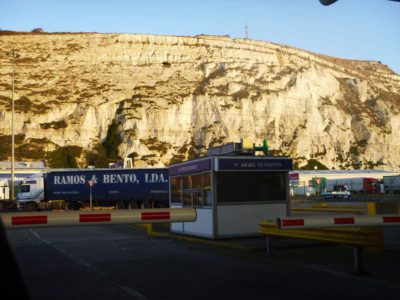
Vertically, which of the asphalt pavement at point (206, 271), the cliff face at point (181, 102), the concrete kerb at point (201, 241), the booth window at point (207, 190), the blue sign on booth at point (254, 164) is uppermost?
the cliff face at point (181, 102)

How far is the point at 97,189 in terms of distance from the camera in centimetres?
4759

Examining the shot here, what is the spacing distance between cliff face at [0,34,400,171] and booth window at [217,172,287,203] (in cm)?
7472

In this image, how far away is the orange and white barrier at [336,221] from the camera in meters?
9.81

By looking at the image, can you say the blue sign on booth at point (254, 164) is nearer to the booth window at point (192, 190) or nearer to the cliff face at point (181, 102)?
the booth window at point (192, 190)

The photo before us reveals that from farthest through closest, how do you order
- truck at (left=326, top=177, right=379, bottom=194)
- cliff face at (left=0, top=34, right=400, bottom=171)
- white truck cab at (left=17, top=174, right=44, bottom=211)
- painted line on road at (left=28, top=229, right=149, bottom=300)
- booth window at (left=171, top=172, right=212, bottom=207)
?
cliff face at (left=0, top=34, right=400, bottom=171) < truck at (left=326, top=177, right=379, bottom=194) < white truck cab at (left=17, top=174, right=44, bottom=211) < booth window at (left=171, top=172, right=212, bottom=207) < painted line on road at (left=28, top=229, right=149, bottom=300)

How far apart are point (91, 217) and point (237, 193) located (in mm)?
9630

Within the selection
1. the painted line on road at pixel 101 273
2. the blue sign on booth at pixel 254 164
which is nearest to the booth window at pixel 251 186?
the blue sign on booth at pixel 254 164

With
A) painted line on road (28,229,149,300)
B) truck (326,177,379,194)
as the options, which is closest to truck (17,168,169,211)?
painted line on road (28,229,149,300)

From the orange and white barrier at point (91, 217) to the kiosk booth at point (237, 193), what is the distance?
845cm

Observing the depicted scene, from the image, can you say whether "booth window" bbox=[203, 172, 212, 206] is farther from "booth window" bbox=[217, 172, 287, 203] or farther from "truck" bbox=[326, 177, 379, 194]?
"truck" bbox=[326, 177, 379, 194]

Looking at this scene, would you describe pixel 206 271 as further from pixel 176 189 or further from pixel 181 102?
pixel 181 102

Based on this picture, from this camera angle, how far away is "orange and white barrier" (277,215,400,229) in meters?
9.81

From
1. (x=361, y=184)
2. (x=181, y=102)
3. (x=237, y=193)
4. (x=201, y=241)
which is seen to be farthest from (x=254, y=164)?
(x=181, y=102)

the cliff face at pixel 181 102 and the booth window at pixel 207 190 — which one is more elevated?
the cliff face at pixel 181 102
